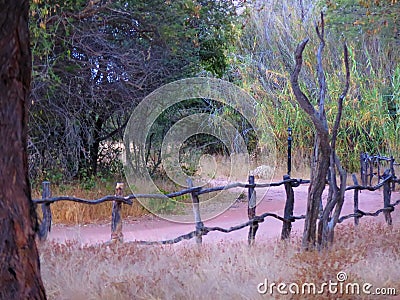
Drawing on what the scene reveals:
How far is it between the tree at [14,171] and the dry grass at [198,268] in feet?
4.22

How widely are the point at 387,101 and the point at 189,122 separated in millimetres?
6597

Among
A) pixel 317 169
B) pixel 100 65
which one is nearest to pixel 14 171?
pixel 317 169

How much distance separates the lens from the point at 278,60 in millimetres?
17984

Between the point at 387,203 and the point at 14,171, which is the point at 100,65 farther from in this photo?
the point at 14,171

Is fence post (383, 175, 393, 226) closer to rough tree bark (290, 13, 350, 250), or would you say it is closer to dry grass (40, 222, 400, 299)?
dry grass (40, 222, 400, 299)

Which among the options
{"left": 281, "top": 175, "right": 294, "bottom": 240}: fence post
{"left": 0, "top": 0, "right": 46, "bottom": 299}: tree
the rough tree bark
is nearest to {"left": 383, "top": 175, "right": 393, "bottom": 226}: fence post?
{"left": 281, "top": 175, "right": 294, "bottom": 240}: fence post

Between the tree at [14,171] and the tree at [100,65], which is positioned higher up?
the tree at [100,65]

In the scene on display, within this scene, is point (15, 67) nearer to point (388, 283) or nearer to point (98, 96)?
point (388, 283)

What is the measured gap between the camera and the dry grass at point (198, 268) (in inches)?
167

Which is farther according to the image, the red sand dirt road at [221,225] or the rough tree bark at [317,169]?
the red sand dirt road at [221,225]

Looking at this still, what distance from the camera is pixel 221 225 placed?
32.1 ft

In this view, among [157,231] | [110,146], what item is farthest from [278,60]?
[157,231]

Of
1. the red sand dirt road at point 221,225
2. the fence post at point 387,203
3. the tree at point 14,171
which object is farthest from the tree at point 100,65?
the tree at point 14,171

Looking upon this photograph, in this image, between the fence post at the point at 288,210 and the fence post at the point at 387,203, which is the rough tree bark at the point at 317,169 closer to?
the fence post at the point at 288,210
